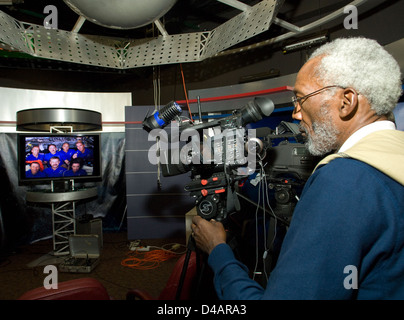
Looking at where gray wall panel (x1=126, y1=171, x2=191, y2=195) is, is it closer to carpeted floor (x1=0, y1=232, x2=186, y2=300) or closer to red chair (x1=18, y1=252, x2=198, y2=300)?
carpeted floor (x1=0, y1=232, x2=186, y2=300)

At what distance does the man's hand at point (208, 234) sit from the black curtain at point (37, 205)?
2723 mm

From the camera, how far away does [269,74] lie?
88.1 inches

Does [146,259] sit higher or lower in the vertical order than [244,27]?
lower

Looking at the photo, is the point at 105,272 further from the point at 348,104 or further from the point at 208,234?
the point at 348,104

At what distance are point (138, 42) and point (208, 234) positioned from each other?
1.66 meters

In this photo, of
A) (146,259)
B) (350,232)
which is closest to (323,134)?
(350,232)

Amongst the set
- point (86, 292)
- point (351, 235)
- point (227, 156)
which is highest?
point (227, 156)

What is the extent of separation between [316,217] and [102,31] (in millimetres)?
2744

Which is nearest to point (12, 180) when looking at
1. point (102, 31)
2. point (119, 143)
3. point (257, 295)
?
point (119, 143)

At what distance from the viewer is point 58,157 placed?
2822 millimetres

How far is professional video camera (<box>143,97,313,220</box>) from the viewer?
1.10 m

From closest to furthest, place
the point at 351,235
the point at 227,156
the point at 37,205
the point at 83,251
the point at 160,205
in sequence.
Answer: the point at 351,235, the point at 227,156, the point at 83,251, the point at 37,205, the point at 160,205

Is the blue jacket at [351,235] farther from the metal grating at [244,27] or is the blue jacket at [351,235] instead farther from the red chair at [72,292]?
the metal grating at [244,27]

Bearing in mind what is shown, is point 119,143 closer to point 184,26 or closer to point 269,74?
point 184,26
